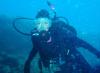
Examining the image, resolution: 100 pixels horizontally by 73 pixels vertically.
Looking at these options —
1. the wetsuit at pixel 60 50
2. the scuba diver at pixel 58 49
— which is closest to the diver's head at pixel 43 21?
the scuba diver at pixel 58 49

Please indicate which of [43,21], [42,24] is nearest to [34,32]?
[42,24]

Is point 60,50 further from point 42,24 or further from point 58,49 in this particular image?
point 42,24

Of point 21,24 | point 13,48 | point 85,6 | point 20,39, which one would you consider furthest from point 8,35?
point 85,6

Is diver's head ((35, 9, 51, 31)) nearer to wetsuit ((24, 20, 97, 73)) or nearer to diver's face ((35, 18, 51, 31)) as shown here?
diver's face ((35, 18, 51, 31))

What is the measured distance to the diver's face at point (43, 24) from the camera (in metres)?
4.56

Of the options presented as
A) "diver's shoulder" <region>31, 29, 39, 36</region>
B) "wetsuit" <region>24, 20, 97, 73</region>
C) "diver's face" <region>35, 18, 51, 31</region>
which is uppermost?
"diver's face" <region>35, 18, 51, 31</region>

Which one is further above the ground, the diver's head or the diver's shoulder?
the diver's head

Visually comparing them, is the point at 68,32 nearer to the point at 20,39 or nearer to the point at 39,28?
the point at 39,28

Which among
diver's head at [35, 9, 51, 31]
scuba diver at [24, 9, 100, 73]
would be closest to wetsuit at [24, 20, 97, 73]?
scuba diver at [24, 9, 100, 73]

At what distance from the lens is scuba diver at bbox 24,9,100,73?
4.45 metres

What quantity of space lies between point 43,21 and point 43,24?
0.44 ft

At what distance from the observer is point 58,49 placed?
4.59m

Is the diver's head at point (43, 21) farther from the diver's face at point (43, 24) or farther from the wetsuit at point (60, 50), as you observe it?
the wetsuit at point (60, 50)

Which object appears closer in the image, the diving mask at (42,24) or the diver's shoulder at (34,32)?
the diver's shoulder at (34,32)
